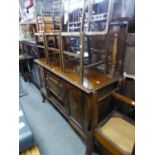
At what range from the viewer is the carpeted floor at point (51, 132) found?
5.18ft

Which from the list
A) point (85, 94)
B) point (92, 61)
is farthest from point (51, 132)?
point (92, 61)

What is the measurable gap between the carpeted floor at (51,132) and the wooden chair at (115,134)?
340mm

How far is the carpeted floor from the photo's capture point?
1580 mm

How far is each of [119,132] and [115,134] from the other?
0.04 metres

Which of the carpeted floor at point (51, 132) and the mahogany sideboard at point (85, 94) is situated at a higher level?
the mahogany sideboard at point (85, 94)

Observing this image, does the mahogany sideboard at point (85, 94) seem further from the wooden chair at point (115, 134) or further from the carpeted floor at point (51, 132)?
the carpeted floor at point (51, 132)

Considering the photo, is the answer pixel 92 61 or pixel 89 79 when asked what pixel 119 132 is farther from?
pixel 92 61

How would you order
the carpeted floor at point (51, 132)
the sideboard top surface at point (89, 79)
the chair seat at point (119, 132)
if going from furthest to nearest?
the carpeted floor at point (51, 132) < the sideboard top surface at point (89, 79) < the chair seat at point (119, 132)

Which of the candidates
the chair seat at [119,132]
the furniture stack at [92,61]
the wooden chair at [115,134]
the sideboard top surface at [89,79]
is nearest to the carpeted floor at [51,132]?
the furniture stack at [92,61]

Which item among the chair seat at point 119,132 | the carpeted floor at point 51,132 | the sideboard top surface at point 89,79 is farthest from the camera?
the carpeted floor at point 51,132

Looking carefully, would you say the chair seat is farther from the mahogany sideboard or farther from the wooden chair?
the mahogany sideboard
